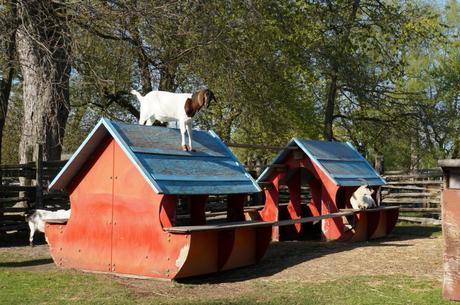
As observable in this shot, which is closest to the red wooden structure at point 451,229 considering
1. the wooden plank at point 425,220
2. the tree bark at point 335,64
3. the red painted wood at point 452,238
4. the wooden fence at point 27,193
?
the red painted wood at point 452,238

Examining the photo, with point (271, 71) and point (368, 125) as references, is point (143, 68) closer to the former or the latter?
point (271, 71)

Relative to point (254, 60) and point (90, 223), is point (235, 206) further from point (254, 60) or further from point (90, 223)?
point (254, 60)

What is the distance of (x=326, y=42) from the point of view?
798 inches

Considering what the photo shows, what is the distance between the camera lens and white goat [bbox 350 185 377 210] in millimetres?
13516

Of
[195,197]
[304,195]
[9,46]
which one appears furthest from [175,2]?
[304,195]

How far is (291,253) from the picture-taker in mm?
11648

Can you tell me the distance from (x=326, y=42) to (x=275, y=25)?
7.24 ft

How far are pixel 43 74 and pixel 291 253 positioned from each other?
5.83m

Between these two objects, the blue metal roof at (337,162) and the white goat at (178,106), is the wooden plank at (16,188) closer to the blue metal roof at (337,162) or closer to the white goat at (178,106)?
the blue metal roof at (337,162)

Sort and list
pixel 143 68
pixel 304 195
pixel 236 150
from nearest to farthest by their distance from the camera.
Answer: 1. pixel 143 68
2. pixel 304 195
3. pixel 236 150

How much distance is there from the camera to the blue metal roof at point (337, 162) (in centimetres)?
1349

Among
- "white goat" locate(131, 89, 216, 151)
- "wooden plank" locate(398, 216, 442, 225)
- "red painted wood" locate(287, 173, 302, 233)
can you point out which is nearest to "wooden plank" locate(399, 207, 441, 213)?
"wooden plank" locate(398, 216, 442, 225)

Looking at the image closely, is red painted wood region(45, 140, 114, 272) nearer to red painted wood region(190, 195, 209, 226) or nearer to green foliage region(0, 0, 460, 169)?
red painted wood region(190, 195, 209, 226)

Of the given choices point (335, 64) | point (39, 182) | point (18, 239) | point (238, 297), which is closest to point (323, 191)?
point (238, 297)
